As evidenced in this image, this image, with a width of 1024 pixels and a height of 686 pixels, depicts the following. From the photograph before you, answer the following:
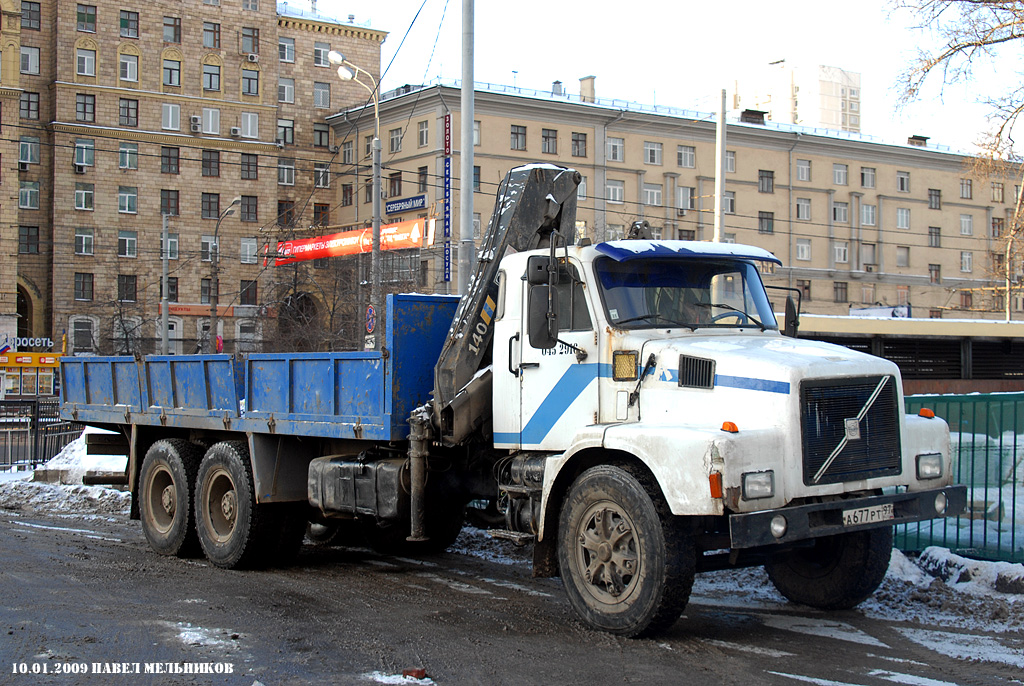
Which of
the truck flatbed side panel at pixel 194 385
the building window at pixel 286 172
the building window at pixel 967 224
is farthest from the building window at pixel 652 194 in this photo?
the truck flatbed side panel at pixel 194 385

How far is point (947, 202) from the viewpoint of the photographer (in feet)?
241

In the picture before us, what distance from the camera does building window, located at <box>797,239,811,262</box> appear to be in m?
67.2

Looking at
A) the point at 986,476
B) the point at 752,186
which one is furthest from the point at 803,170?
Result: the point at 986,476

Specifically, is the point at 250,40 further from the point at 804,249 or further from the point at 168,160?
the point at 804,249

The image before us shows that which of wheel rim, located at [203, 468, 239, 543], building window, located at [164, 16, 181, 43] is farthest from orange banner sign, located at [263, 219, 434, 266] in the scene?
building window, located at [164, 16, 181, 43]

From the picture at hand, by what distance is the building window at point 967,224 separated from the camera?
7450 centimetres

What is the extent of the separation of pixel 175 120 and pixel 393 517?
194ft

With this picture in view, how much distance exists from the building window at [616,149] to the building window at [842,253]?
16.6 m

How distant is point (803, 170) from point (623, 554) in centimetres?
6419

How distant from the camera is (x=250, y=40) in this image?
65.1 meters

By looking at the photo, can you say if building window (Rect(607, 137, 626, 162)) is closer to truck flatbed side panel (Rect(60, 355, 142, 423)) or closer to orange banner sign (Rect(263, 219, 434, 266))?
orange banner sign (Rect(263, 219, 434, 266))

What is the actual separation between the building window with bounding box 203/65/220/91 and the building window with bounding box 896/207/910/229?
146 ft

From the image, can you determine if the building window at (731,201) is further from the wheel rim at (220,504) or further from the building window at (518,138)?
the wheel rim at (220,504)

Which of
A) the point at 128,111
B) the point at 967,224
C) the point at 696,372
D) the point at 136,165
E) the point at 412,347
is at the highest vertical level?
the point at 128,111
